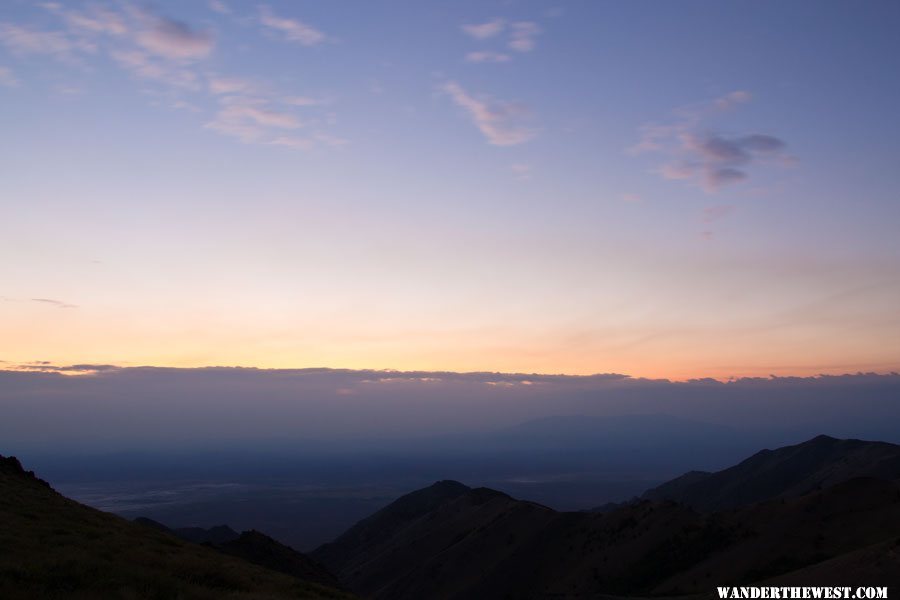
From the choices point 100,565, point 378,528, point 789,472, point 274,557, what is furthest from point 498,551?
point 789,472

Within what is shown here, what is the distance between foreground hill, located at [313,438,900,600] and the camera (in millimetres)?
35812

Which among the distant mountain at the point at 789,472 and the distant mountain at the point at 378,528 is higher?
the distant mountain at the point at 789,472

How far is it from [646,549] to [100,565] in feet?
126

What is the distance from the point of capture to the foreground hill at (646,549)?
35812 mm

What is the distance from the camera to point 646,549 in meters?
44.9

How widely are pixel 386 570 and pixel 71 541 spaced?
159 ft

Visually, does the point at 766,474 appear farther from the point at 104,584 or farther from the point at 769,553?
the point at 104,584

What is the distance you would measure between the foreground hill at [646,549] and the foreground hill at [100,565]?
21977mm

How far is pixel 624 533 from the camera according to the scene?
48.8 m

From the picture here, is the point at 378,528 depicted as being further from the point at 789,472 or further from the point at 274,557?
the point at 789,472

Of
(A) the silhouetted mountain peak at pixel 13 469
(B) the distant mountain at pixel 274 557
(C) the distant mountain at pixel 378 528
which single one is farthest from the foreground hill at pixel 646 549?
(A) the silhouetted mountain peak at pixel 13 469

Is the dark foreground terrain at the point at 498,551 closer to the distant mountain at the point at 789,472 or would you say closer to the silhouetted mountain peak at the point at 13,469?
the silhouetted mountain peak at the point at 13,469

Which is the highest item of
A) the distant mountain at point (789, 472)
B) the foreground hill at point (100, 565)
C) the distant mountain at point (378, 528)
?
A: the foreground hill at point (100, 565)

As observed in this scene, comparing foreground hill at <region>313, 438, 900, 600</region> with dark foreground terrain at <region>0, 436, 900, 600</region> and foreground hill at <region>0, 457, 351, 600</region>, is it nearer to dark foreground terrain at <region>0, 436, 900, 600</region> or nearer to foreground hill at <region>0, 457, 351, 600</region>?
dark foreground terrain at <region>0, 436, 900, 600</region>
